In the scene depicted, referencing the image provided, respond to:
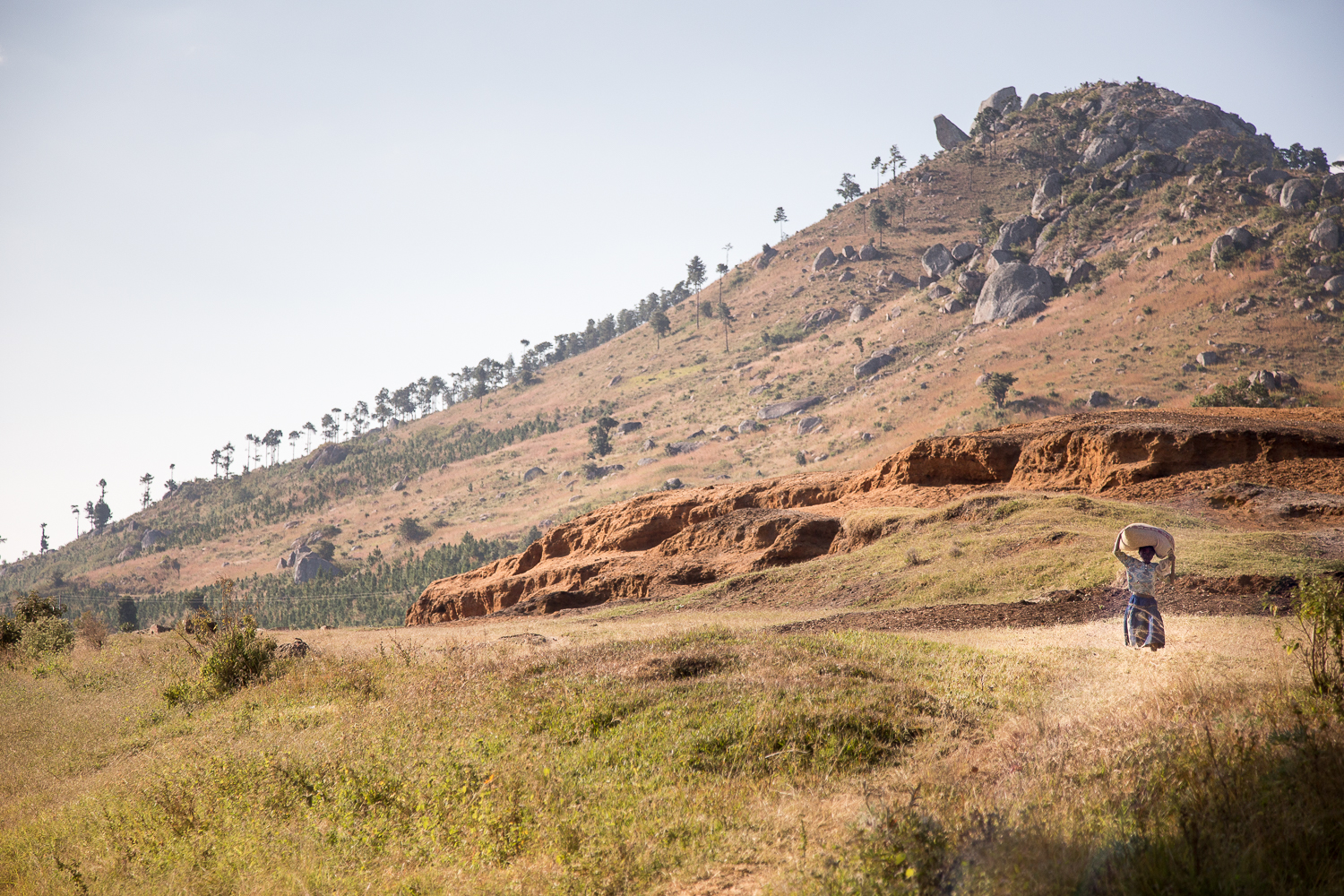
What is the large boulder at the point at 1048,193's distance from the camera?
340ft

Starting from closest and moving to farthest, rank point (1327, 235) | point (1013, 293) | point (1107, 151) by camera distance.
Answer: point (1327, 235) < point (1013, 293) < point (1107, 151)

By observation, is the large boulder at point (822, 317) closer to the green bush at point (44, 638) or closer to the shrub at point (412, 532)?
the shrub at point (412, 532)

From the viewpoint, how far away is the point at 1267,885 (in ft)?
13.8

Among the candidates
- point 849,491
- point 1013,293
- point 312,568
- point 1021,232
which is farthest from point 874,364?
point 312,568

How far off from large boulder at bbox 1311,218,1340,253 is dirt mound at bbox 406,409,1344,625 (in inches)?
1861

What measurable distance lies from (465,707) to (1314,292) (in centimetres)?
7323

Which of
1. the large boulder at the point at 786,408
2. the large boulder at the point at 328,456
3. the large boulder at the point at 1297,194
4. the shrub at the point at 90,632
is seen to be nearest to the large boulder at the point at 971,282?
the large boulder at the point at 786,408

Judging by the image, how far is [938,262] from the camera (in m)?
111

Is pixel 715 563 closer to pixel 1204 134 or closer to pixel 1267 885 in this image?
pixel 1267 885

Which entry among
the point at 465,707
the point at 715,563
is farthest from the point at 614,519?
the point at 465,707

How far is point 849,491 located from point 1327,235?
5887 cm

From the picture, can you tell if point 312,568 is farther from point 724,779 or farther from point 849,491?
point 724,779

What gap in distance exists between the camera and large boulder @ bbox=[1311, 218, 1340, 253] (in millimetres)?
62750

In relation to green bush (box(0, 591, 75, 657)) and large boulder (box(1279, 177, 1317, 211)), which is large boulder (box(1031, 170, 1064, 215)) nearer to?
large boulder (box(1279, 177, 1317, 211))
